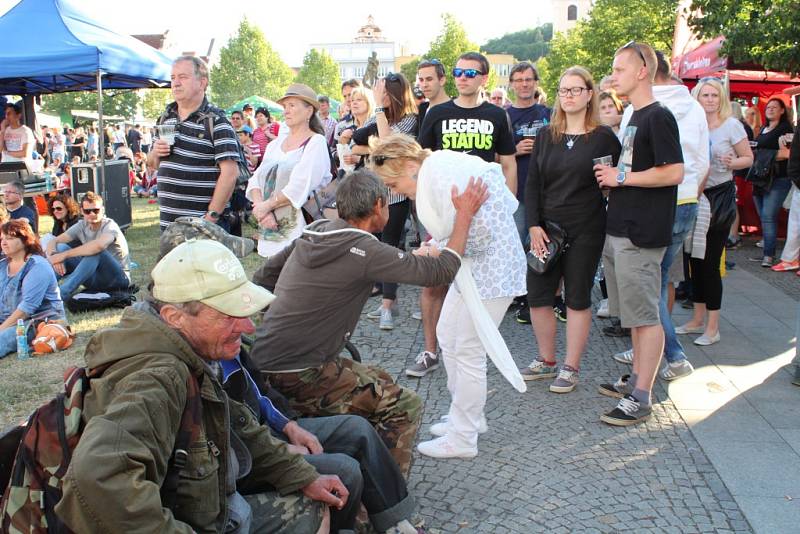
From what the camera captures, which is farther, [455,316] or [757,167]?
[757,167]

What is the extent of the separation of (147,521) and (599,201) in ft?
11.9

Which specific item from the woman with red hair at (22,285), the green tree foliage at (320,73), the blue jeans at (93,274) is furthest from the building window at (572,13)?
the woman with red hair at (22,285)

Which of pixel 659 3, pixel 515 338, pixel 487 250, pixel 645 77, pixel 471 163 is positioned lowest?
pixel 515 338

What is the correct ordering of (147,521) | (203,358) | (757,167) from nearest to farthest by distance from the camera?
(147,521) < (203,358) < (757,167)

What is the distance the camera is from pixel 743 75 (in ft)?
39.7

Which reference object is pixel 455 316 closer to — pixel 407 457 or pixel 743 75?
pixel 407 457

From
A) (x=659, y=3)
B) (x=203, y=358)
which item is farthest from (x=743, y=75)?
(x=659, y=3)

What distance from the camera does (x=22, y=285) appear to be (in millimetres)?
6488

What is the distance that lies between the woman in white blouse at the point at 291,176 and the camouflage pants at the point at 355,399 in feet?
7.50

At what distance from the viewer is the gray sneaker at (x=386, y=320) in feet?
21.2

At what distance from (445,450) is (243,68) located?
271 ft

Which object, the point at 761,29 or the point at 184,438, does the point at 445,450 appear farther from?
the point at 761,29

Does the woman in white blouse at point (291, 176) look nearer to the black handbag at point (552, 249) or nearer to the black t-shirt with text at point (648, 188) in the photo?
the black handbag at point (552, 249)

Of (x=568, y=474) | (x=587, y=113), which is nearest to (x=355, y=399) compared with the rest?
(x=568, y=474)
